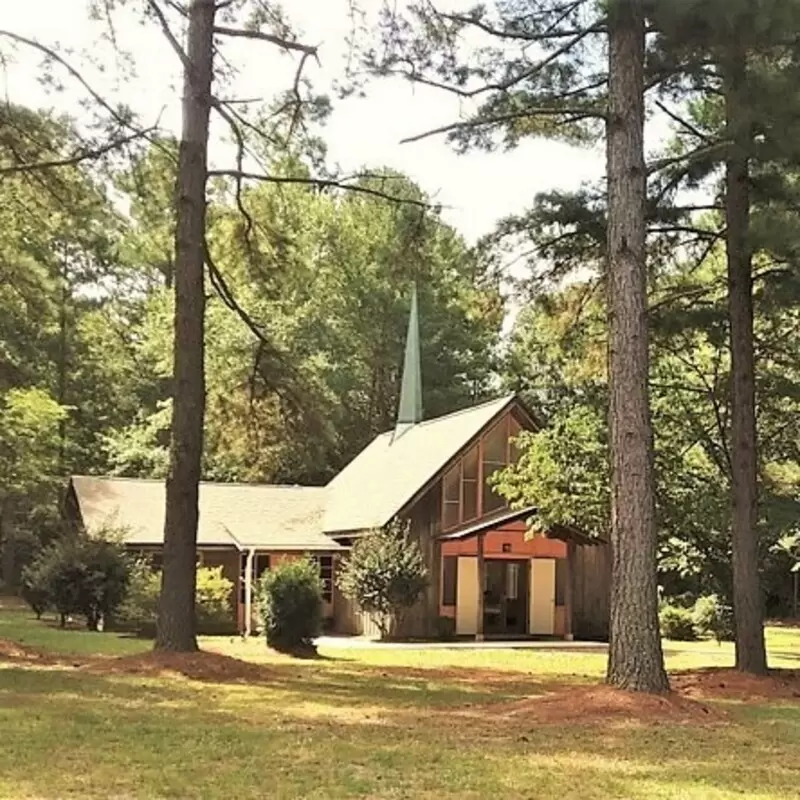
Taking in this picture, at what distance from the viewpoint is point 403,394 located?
101 feet

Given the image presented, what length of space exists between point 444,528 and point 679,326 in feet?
36.7

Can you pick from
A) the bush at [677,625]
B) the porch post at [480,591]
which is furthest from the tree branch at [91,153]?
the bush at [677,625]

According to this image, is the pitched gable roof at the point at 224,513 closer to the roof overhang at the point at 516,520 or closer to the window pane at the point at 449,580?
the window pane at the point at 449,580

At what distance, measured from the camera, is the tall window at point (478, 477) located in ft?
81.7

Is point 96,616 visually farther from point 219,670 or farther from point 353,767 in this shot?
point 353,767

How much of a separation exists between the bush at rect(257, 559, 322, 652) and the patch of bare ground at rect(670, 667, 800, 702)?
245 inches

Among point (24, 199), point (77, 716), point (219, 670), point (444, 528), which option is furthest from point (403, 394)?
point (77, 716)

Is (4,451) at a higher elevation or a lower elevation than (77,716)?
higher

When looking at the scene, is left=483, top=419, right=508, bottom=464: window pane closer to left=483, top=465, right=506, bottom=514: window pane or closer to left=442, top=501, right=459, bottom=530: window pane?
left=483, top=465, right=506, bottom=514: window pane

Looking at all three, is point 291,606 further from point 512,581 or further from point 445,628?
point 512,581

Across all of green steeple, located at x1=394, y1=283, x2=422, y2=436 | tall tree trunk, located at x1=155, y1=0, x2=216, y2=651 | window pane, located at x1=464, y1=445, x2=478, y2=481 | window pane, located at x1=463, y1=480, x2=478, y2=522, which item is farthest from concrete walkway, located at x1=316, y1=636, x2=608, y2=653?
green steeple, located at x1=394, y1=283, x2=422, y2=436

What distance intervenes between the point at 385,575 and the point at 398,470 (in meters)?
4.44

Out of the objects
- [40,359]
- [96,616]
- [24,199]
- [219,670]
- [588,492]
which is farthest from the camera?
[40,359]

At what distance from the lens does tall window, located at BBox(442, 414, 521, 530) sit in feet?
81.7
